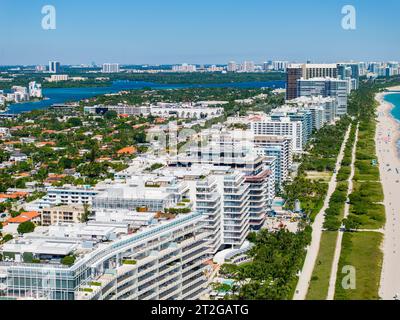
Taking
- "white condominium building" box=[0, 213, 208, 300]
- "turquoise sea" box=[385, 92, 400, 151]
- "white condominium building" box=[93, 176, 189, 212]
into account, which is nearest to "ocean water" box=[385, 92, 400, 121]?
"turquoise sea" box=[385, 92, 400, 151]

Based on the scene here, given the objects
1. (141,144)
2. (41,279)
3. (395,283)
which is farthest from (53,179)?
(41,279)

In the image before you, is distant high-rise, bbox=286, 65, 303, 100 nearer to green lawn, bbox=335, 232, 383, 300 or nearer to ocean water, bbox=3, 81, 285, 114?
ocean water, bbox=3, 81, 285, 114

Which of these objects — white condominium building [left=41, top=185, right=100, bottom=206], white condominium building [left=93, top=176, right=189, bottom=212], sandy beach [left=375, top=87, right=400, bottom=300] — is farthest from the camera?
white condominium building [left=41, top=185, right=100, bottom=206]

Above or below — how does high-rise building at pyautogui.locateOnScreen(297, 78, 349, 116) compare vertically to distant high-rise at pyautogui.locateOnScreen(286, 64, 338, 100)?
below

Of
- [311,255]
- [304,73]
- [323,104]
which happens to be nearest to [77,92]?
[304,73]

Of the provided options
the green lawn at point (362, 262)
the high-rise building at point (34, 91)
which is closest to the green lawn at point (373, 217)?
the green lawn at point (362, 262)

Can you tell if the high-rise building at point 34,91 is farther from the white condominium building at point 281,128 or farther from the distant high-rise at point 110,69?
the white condominium building at point 281,128

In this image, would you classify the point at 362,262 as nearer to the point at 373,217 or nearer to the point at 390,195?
the point at 373,217
